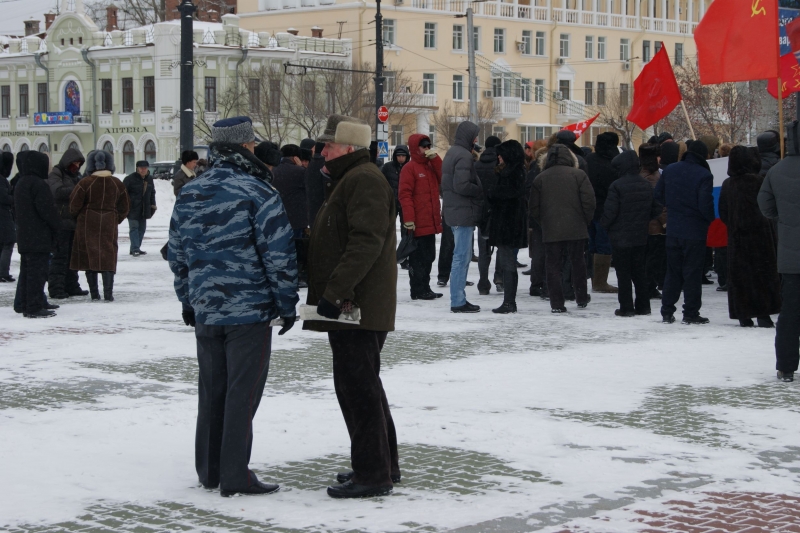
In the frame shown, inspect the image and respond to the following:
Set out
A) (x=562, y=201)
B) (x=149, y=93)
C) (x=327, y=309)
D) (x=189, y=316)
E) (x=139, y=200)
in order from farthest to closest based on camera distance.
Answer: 1. (x=149, y=93)
2. (x=139, y=200)
3. (x=562, y=201)
4. (x=189, y=316)
5. (x=327, y=309)

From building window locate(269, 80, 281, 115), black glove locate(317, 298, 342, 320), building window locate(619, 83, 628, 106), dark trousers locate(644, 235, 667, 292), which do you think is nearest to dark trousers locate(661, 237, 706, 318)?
dark trousers locate(644, 235, 667, 292)

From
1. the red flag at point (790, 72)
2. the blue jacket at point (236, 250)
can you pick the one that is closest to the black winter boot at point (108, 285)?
the red flag at point (790, 72)

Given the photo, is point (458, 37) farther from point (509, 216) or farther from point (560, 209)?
point (560, 209)

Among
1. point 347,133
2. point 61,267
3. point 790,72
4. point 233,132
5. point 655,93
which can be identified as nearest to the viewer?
point 347,133

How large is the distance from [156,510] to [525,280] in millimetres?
11763

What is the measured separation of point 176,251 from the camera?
5.85m

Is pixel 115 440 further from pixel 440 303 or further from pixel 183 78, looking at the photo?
pixel 183 78

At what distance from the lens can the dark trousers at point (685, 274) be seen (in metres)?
12.0

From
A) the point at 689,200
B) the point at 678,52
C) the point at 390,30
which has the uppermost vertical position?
the point at 678,52

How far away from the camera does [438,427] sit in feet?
23.6

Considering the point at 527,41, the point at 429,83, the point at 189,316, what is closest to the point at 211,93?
the point at 429,83

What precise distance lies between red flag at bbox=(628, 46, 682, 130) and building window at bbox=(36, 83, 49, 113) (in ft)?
170

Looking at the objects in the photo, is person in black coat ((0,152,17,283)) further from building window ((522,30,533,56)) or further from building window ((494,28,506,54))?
building window ((522,30,533,56))

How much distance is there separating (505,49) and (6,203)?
55.8 metres
